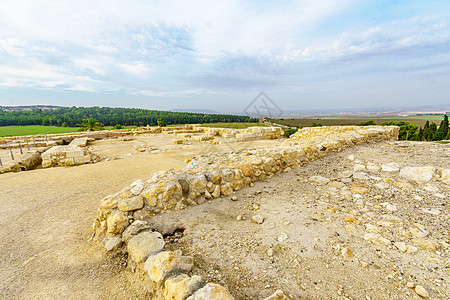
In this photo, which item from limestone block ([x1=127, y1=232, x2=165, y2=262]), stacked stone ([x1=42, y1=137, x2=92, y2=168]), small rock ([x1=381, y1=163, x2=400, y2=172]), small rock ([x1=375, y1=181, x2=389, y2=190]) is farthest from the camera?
stacked stone ([x1=42, y1=137, x2=92, y2=168])

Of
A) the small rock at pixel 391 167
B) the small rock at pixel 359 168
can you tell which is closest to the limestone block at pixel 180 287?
the small rock at pixel 359 168

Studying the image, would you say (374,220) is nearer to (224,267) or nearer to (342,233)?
(342,233)

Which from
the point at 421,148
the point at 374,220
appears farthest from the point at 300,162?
the point at 421,148

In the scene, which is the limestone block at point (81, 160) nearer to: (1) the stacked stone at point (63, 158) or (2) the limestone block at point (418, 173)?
(1) the stacked stone at point (63, 158)

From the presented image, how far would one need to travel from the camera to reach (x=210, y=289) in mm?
1551

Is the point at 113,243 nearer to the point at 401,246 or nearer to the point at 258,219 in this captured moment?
the point at 258,219

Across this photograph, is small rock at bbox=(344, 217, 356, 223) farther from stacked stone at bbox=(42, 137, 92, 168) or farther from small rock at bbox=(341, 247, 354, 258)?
stacked stone at bbox=(42, 137, 92, 168)

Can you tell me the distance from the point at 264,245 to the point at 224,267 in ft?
1.97

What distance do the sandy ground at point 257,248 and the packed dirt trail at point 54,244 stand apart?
14 mm

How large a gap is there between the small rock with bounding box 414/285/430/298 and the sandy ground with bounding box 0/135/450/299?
60 millimetres

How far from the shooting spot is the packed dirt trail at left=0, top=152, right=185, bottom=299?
2.13m

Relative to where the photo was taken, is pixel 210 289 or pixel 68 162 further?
pixel 68 162

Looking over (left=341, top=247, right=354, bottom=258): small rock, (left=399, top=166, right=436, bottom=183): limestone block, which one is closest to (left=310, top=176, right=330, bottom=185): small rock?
(left=399, top=166, right=436, bottom=183): limestone block

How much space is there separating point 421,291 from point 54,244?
4.59 m
